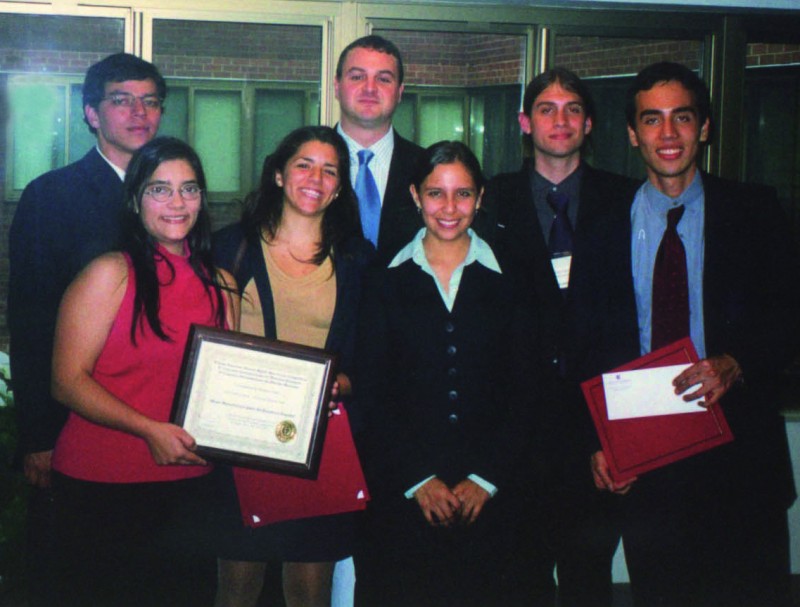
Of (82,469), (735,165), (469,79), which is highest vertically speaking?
(469,79)

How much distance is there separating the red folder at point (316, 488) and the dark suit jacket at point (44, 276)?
66 centimetres

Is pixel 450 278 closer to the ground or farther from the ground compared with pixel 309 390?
farther from the ground

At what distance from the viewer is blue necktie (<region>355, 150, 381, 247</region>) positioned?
3125 mm

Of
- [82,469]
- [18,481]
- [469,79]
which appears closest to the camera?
[82,469]

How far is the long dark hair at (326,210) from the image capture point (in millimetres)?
2775

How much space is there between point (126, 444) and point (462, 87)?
5809mm

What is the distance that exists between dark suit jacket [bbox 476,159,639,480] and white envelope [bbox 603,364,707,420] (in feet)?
0.71

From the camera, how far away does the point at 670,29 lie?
4.26 meters

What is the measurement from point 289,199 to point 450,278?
56 cm

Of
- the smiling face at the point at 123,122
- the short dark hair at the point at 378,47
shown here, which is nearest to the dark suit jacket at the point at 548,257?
the short dark hair at the point at 378,47

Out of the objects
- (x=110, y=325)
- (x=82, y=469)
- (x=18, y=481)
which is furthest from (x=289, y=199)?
(x=18, y=481)

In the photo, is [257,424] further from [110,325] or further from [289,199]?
[289,199]

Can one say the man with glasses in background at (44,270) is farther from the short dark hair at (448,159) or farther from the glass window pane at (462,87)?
the glass window pane at (462,87)

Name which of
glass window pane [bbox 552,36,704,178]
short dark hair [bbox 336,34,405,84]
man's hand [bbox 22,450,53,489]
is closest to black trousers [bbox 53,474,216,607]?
man's hand [bbox 22,450,53,489]
